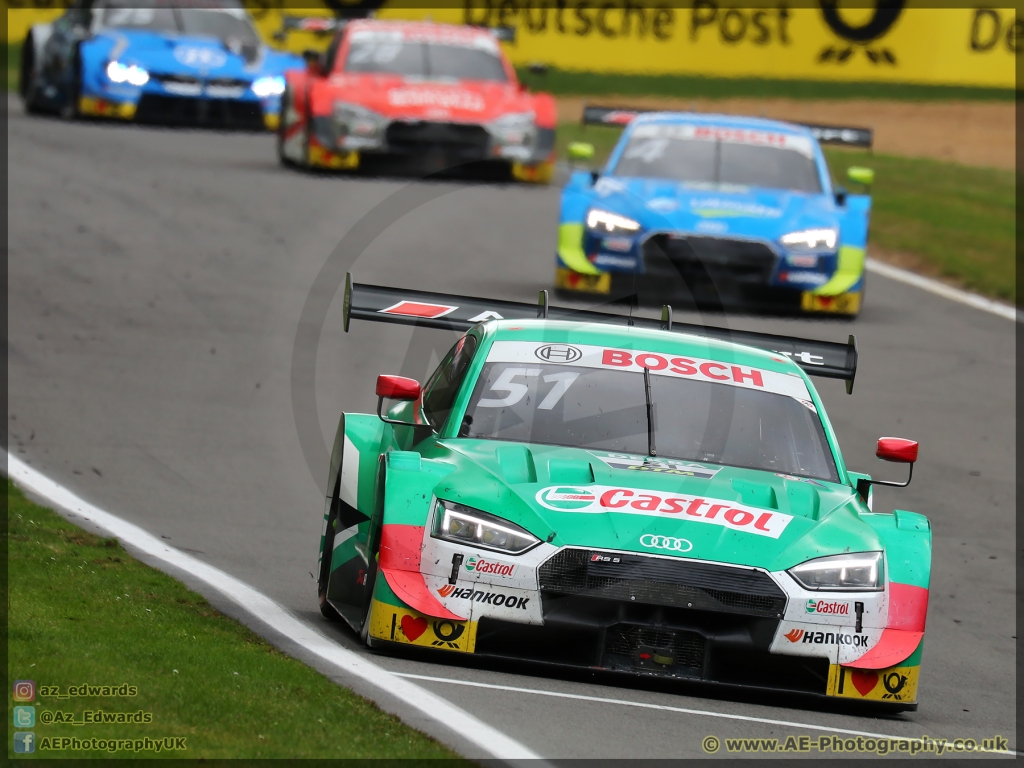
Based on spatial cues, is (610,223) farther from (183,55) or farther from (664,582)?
(664,582)

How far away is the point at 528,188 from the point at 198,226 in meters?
4.64

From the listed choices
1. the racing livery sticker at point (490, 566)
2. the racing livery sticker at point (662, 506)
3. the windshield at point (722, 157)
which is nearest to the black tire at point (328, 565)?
the racing livery sticker at point (490, 566)

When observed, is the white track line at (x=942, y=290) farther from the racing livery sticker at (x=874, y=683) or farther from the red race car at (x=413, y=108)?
the racing livery sticker at (x=874, y=683)

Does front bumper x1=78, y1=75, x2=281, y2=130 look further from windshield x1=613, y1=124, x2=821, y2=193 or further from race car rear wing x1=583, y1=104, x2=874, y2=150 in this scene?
windshield x1=613, y1=124, x2=821, y2=193

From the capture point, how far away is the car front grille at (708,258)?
15914 millimetres

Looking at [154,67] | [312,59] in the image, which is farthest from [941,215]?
[154,67]

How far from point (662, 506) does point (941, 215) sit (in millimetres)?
16547

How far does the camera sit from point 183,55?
922 inches

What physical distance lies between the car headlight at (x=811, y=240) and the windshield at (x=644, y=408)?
801cm

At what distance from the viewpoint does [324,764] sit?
5281 mm

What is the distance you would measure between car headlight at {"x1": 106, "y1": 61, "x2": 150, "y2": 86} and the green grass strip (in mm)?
9688

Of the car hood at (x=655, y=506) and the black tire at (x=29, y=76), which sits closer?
the car hood at (x=655, y=506)

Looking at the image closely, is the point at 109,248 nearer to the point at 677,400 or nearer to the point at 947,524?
the point at 947,524

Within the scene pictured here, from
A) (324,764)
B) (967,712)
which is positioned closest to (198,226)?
(967,712)
